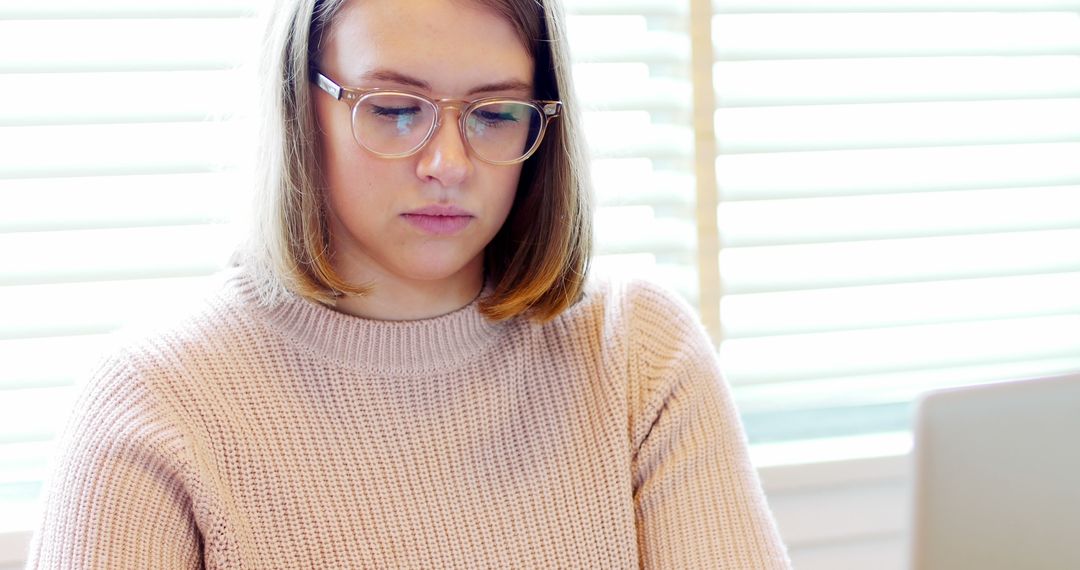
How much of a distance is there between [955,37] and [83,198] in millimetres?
1273

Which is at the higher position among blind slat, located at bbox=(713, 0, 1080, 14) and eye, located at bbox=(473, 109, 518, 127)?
blind slat, located at bbox=(713, 0, 1080, 14)

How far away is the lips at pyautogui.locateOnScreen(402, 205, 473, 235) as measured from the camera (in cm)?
101

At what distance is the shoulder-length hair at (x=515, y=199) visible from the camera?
102 cm

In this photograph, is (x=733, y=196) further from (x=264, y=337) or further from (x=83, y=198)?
(x=83, y=198)

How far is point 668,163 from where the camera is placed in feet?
4.94

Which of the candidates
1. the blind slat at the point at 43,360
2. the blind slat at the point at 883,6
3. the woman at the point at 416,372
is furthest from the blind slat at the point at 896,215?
the blind slat at the point at 43,360

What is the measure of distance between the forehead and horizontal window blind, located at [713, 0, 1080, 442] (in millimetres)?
567

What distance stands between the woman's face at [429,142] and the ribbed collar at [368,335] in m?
0.07

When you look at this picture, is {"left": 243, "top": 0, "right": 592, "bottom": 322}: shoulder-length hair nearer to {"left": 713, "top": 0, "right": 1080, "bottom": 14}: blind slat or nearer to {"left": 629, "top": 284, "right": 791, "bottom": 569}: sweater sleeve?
{"left": 629, "top": 284, "right": 791, "bottom": 569}: sweater sleeve

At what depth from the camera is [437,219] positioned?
3.35 ft

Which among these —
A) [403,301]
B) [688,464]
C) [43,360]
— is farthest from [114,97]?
[688,464]

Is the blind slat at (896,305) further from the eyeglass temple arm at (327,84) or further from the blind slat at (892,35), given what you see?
the eyeglass temple arm at (327,84)

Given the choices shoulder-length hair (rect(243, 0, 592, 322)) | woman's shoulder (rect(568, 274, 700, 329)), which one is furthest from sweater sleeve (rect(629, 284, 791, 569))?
shoulder-length hair (rect(243, 0, 592, 322))

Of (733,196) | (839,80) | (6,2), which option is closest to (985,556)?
(733,196)
